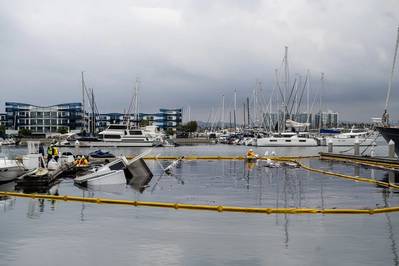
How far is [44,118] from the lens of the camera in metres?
170

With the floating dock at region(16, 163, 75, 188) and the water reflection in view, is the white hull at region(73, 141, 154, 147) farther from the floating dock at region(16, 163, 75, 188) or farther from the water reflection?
the water reflection

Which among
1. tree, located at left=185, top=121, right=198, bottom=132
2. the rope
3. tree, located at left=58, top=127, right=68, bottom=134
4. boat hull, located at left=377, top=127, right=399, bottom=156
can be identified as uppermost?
tree, located at left=185, top=121, right=198, bottom=132

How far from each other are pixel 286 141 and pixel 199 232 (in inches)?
3522

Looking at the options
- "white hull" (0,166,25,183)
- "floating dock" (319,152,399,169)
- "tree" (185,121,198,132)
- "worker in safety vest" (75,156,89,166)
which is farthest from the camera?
"tree" (185,121,198,132)

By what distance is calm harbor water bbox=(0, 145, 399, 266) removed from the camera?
1180 centimetres

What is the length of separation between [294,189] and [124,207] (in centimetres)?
952

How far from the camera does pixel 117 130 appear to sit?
3903 inches

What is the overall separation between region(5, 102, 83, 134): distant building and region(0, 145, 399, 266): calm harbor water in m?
153

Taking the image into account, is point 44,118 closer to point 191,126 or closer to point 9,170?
point 191,126

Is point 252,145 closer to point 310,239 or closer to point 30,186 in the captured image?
point 30,186

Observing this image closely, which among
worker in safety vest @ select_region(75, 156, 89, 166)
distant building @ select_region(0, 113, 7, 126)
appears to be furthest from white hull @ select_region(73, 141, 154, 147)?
distant building @ select_region(0, 113, 7, 126)

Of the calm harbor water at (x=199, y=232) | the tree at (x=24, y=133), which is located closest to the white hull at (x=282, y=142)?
the calm harbor water at (x=199, y=232)

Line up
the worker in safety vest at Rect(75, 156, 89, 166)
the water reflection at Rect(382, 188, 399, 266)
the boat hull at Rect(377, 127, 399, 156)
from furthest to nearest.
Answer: the boat hull at Rect(377, 127, 399, 156), the worker in safety vest at Rect(75, 156, 89, 166), the water reflection at Rect(382, 188, 399, 266)

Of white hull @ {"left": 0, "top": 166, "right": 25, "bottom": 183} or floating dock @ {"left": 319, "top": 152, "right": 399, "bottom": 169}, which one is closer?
white hull @ {"left": 0, "top": 166, "right": 25, "bottom": 183}
